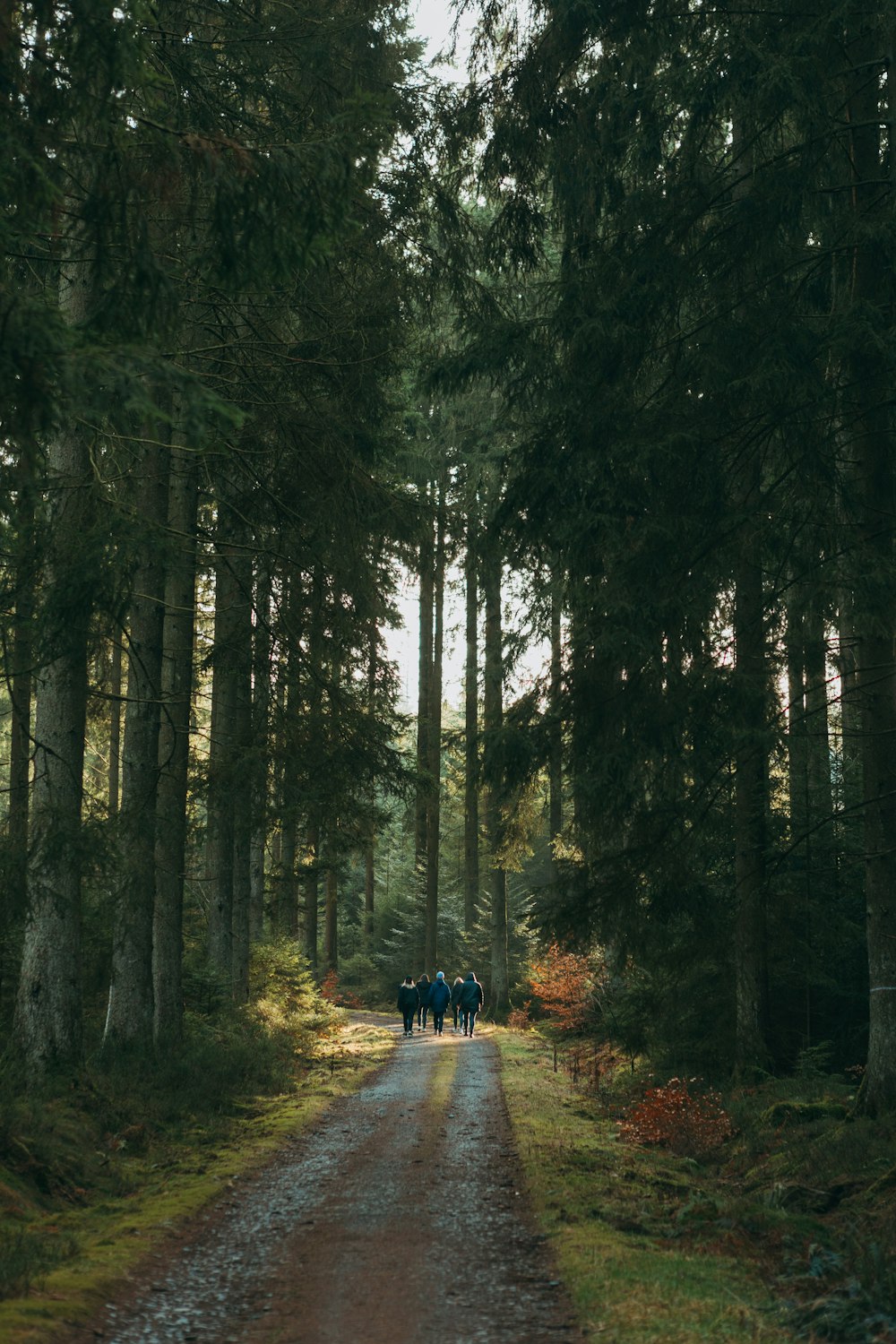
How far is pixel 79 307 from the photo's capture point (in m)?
12.0

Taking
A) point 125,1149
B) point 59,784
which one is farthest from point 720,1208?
point 59,784

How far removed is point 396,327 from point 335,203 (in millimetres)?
6654

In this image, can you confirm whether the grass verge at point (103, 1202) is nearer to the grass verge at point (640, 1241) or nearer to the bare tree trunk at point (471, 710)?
the grass verge at point (640, 1241)

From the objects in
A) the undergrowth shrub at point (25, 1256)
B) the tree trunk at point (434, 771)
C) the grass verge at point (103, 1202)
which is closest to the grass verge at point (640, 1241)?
the grass verge at point (103, 1202)

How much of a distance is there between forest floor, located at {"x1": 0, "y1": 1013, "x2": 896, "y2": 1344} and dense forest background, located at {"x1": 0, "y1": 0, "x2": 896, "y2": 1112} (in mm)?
1935

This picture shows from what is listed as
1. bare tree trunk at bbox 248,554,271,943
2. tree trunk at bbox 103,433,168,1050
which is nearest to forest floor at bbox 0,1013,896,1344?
tree trunk at bbox 103,433,168,1050

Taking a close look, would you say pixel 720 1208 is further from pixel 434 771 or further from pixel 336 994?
pixel 336 994

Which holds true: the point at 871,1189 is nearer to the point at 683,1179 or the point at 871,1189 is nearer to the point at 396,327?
the point at 683,1179

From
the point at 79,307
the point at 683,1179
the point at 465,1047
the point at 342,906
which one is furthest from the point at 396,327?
the point at 342,906

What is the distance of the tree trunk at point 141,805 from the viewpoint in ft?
41.4

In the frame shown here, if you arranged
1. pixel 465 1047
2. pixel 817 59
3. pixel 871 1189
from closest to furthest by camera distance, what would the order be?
pixel 871 1189 < pixel 817 59 < pixel 465 1047

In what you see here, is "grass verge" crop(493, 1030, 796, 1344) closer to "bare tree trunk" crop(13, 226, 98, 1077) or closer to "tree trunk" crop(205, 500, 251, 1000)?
"bare tree trunk" crop(13, 226, 98, 1077)

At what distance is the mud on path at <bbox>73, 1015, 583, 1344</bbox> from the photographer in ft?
19.5

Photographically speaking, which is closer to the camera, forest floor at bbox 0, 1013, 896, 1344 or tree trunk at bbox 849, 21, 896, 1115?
forest floor at bbox 0, 1013, 896, 1344
